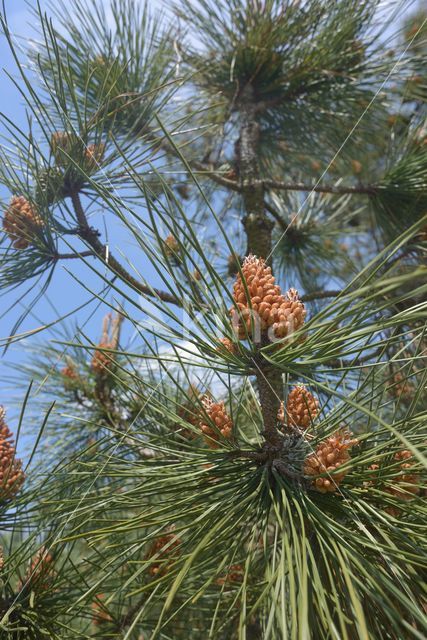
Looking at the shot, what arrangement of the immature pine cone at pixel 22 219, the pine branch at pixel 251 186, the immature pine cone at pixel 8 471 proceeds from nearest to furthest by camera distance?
the immature pine cone at pixel 8 471, the immature pine cone at pixel 22 219, the pine branch at pixel 251 186

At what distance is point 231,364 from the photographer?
657 mm

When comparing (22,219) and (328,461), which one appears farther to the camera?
(22,219)

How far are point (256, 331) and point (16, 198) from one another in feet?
2.06

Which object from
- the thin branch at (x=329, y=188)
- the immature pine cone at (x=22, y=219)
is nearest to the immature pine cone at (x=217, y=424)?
the immature pine cone at (x=22, y=219)

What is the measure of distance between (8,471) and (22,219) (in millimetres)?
429

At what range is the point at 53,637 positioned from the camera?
76cm

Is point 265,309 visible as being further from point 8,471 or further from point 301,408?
point 8,471

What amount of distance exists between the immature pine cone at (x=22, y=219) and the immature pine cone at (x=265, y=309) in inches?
19.5

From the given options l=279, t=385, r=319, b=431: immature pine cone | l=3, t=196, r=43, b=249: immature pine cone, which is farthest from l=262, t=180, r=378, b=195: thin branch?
l=279, t=385, r=319, b=431: immature pine cone

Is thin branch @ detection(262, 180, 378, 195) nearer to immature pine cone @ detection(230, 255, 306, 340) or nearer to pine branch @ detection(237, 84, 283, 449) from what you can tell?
pine branch @ detection(237, 84, 283, 449)

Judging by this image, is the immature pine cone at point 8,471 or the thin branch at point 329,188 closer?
the immature pine cone at point 8,471

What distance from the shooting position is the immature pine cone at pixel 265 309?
637 millimetres

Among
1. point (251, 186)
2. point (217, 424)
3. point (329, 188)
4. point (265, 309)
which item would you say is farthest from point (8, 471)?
point (329, 188)

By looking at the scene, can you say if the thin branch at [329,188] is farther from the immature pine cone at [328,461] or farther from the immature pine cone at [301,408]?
the immature pine cone at [328,461]
